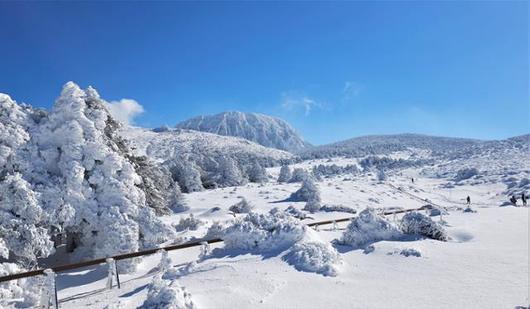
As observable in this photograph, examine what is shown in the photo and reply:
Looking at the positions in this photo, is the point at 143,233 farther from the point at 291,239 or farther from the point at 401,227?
the point at 401,227

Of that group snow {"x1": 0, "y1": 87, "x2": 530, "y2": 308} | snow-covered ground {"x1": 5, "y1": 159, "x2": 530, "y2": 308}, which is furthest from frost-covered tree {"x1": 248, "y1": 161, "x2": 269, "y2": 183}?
snow-covered ground {"x1": 5, "y1": 159, "x2": 530, "y2": 308}

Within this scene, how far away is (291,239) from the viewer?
1035 centimetres

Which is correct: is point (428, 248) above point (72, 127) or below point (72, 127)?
below

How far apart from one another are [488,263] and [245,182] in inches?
2279

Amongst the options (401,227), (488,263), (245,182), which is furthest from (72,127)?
(245,182)

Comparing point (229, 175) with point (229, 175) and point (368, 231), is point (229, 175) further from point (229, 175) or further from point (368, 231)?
point (368, 231)

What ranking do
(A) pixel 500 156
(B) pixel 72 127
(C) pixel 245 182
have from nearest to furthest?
(B) pixel 72 127 < (C) pixel 245 182 < (A) pixel 500 156

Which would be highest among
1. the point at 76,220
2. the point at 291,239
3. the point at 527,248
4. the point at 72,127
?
the point at 72,127

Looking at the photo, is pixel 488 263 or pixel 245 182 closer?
pixel 488 263

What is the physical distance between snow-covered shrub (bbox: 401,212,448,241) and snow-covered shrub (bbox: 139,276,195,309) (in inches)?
289

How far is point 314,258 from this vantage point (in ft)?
28.3

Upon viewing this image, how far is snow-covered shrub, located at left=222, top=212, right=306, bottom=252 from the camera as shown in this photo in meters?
10.4

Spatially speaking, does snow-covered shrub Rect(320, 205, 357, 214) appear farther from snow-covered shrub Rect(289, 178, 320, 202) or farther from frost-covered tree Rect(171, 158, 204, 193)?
frost-covered tree Rect(171, 158, 204, 193)

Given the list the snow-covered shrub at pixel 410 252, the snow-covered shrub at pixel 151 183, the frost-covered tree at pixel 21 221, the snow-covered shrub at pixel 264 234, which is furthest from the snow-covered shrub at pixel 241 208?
the snow-covered shrub at pixel 410 252
